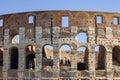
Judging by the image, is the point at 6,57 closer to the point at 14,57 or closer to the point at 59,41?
the point at 14,57

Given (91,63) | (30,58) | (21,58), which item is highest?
(21,58)

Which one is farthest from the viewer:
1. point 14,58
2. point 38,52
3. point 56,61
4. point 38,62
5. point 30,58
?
point 30,58

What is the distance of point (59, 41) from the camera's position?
26219mm

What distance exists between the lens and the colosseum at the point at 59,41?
25922 mm

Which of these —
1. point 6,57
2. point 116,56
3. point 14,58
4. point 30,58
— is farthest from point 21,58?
point 116,56

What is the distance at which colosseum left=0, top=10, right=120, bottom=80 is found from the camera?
25922mm

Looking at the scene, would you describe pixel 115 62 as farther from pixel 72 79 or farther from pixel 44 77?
pixel 44 77

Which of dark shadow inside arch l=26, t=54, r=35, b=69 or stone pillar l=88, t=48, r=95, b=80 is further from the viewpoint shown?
dark shadow inside arch l=26, t=54, r=35, b=69

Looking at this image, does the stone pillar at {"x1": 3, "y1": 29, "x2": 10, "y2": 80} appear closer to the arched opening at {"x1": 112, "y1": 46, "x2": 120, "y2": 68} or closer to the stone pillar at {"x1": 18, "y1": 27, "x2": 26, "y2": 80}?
the stone pillar at {"x1": 18, "y1": 27, "x2": 26, "y2": 80}

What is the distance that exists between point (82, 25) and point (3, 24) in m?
7.07

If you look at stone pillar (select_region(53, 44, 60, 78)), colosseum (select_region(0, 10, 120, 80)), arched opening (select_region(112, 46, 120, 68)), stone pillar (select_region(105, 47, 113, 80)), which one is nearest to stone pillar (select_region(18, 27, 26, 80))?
colosseum (select_region(0, 10, 120, 80))

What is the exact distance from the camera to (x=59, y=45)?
2620cm

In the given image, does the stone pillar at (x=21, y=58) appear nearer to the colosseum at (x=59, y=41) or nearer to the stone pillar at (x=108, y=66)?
the colosseum at (x=59, y=41)

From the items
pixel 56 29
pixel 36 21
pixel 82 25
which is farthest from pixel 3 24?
pixel 82 25
